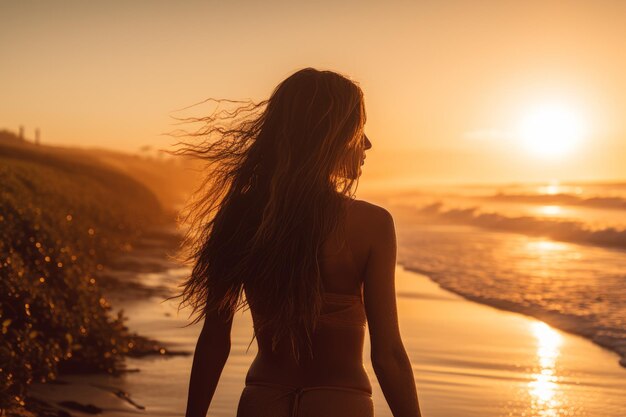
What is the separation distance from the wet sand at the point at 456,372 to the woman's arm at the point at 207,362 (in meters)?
4.57

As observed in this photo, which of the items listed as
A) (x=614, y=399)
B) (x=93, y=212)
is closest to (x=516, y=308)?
(x=614, y=399)

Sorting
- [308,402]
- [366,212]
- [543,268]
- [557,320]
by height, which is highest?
[366,212]

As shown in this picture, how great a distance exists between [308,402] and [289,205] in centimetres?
59

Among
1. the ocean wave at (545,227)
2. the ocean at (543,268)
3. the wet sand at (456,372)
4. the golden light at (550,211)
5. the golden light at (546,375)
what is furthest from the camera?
the golden light at (550,211)

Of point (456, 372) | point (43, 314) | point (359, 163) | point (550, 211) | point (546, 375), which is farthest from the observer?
point (550, 211)

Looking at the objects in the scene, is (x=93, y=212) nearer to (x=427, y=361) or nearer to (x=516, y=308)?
(x=516, y=308)

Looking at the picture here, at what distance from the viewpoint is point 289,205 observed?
263 cm

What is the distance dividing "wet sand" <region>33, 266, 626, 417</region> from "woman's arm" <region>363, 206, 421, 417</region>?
4.85 meters

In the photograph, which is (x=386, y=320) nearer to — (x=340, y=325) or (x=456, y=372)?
(x=340, y=325)

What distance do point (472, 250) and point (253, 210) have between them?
24.7 metres

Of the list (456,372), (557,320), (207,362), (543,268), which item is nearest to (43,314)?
(456,372)

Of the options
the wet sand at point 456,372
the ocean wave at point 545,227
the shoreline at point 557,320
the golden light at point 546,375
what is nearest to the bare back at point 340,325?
the wet sand at point 456,372

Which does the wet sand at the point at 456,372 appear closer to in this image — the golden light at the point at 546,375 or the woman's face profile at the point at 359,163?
the golden light at the point at 546,375

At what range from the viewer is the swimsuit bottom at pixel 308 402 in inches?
99.4
